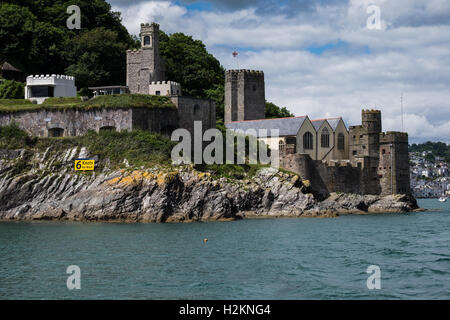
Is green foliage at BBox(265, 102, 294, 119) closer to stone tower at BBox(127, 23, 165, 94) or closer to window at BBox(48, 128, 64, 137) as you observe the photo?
stone tower at BBox(127, 23, 165, 94)

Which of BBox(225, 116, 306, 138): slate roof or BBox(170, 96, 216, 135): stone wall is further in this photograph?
BBox(225, 116, 306, 138): slate roof

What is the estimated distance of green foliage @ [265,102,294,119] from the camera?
87.9m

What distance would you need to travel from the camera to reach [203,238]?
129 ft

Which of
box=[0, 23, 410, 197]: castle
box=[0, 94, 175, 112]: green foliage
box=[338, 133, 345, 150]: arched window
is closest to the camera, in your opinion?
box=[0, 94, 175, 112]: green foliage

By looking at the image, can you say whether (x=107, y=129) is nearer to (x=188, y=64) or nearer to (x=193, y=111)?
(x=193, y=111)

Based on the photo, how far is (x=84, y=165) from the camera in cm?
5497

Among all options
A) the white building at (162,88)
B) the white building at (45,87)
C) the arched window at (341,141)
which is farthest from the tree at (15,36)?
the arched window at (341,141)

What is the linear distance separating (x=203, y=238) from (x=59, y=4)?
1931 inches

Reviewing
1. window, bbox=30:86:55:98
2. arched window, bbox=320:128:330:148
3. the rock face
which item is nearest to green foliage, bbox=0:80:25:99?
window, bbox=30:86:55:98

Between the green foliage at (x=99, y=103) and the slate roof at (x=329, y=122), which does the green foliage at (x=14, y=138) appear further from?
the slate roof at (x=329, y=122)

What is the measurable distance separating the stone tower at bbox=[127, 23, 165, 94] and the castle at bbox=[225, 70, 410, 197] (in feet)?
47.5
